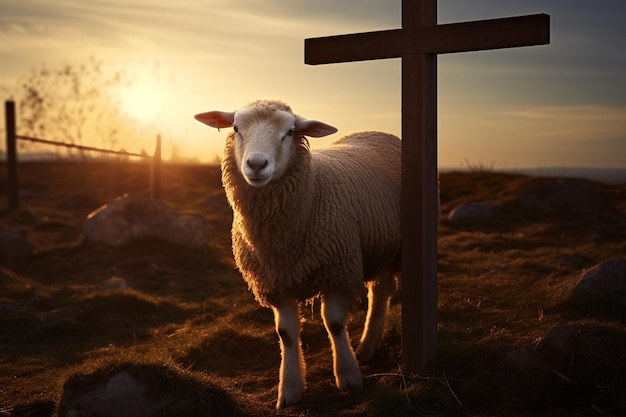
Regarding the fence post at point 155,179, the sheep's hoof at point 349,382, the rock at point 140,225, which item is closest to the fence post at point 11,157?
the fence post at point 155,179

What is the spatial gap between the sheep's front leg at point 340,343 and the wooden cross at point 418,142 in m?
0.41

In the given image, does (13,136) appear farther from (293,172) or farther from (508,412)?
(508,412)

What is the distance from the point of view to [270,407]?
465cm

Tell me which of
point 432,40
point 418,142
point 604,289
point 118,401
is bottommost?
point 118,401

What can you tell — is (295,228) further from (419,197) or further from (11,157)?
(11,157)

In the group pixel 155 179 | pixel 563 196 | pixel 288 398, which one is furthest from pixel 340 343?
pixel 155 179

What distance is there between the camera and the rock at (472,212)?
41.1 ft

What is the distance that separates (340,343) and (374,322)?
736 mm

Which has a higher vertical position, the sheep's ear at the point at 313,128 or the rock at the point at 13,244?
the sheep's ear at the point at 313,128

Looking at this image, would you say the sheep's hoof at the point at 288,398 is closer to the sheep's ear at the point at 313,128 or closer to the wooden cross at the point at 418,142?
the wooden cross at the point at 418,142

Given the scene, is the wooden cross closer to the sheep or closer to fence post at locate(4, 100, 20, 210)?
the sheep

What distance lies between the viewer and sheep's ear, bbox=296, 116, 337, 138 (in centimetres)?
450

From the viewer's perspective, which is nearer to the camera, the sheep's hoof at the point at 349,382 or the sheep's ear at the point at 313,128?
the sheep's ear at the point at 313,128

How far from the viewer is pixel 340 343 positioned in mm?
4852
